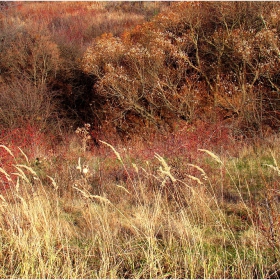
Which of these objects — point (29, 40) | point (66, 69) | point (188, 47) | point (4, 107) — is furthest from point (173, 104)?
point (29, 40)

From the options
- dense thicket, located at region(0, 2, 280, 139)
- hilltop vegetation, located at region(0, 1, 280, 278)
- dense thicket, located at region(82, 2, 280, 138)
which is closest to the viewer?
hilltop vegetation, located at region(0, 1, 280, 278)

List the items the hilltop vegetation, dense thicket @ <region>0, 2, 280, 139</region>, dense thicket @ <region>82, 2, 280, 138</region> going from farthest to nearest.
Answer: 1. dense thicket @ <region>82, 2, 280, 138</region>
2. dense thicket @ <region>0, 2, 280, 139</region>
3. the hilltop vegetation

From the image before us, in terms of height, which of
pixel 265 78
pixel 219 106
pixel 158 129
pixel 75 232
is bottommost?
pixel 158 129

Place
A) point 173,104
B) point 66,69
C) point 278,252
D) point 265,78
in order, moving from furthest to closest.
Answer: point 66,69 < point 173,104 < point 265,78 < point 278,252

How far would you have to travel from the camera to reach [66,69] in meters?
23.4

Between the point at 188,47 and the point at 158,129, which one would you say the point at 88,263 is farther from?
the point at 188,47

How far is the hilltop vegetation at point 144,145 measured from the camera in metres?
3.26

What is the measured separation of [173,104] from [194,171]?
35.4 feet

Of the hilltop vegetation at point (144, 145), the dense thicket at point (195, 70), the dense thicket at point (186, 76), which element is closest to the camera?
the hilltop vegetation at point (144, 145)

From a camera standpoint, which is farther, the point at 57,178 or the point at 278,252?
the point at 57,178

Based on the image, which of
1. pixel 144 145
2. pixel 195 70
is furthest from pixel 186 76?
pixel 144 145

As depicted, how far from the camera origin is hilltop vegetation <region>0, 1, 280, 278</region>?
10.7ft

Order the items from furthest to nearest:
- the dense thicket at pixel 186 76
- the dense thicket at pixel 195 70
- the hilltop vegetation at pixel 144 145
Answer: the dense thicket at pixel 195 70
the dense thicket at pixel 186 76
the hilltop vegetation at pixel 144 145

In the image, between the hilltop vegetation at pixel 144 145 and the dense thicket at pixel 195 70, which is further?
the dense thicket at pixel 195 70
